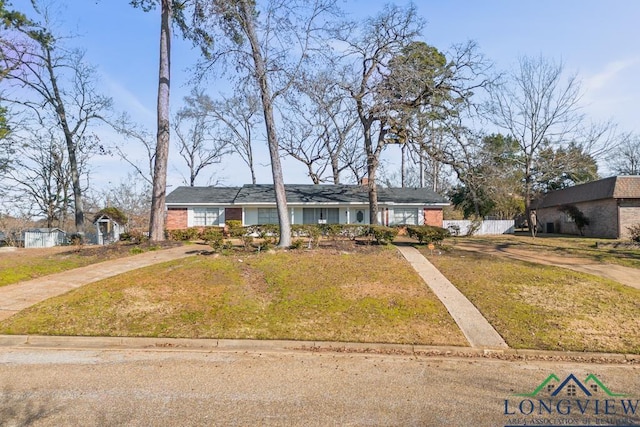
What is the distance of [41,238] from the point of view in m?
22.2

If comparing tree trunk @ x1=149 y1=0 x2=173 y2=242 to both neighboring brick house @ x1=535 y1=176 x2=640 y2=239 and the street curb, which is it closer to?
the street curb

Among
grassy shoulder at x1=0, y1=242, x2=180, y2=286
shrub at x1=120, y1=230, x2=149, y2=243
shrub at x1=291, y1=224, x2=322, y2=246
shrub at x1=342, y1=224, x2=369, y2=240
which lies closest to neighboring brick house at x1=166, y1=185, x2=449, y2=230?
shrub at x1=291, y1=224, x2=322, y2=246

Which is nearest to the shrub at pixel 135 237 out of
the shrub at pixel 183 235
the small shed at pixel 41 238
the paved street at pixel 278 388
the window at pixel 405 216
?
the shrub at pixel 183 235

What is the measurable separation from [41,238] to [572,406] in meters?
26.3

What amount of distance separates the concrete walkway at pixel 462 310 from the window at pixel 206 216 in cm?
1785

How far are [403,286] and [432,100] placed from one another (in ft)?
43.0

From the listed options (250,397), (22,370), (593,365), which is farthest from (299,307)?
(593,365)

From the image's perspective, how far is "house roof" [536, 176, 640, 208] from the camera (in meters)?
24.8

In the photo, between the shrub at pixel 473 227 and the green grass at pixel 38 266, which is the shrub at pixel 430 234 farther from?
the shrub at pixel 473 227

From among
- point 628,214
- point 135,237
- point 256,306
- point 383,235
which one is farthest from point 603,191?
point 135,237

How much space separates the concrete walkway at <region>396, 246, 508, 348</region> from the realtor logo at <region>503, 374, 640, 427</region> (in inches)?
Answer: 63.5

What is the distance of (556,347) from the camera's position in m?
6.19

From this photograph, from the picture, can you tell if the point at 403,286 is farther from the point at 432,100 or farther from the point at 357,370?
the point at 432,100

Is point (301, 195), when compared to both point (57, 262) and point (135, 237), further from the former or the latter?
point (57, 262)
